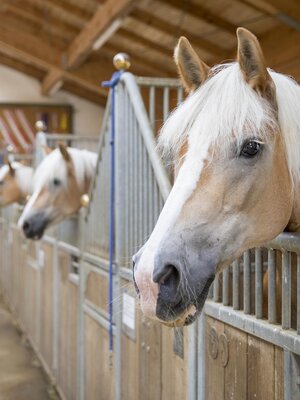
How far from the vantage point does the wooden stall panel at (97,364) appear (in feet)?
7.15

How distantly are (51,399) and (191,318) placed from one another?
95.4 inches

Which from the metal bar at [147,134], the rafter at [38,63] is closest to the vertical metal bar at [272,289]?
the metal bar at [147,134]

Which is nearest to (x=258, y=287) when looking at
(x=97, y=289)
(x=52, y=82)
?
(x=97, y=289)

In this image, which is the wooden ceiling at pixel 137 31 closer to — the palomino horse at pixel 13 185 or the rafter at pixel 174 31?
the rafter at pixel 174 31

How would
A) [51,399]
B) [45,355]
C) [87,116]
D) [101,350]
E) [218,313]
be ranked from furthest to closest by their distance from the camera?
[87,116]
[45,355]
[51,399]
[101,350]
[218,313]

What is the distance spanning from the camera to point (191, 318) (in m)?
1.01

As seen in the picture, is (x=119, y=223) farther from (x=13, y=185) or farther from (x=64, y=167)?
(x=13, y=185)

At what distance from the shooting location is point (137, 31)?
22.0 ft

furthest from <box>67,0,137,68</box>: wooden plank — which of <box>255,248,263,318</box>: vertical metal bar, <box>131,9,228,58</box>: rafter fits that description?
<box>255,248,263,318</box>: vertical metal bar

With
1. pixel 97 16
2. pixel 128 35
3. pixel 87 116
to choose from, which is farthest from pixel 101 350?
pixel 87 116

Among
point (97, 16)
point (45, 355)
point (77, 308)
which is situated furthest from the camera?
point (97, 16)

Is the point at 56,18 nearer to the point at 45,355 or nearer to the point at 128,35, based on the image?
the point at 128,35

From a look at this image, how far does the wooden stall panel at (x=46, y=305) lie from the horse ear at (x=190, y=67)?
241cm

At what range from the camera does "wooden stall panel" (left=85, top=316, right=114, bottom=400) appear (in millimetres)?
2180
